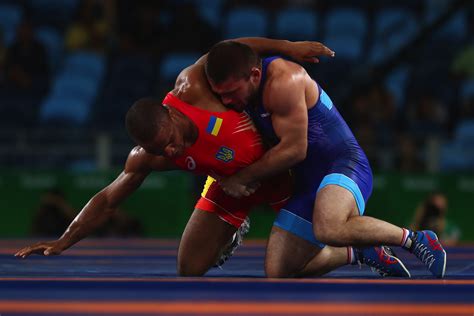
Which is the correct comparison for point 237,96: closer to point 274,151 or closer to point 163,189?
point 274,151

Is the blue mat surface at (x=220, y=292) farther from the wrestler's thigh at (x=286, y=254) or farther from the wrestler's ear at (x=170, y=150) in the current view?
the wrestler's ear at (x=170, y=150)

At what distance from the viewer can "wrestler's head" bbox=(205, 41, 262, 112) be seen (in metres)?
4.55

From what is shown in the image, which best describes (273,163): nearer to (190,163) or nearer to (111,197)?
(190,163)

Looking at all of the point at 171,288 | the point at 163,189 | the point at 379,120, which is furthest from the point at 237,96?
the point at 379,120

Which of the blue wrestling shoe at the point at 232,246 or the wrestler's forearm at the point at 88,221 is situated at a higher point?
the wrestler's forearm at the point at 88,221

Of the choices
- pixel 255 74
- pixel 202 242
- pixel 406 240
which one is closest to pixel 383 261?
pixel 406 240

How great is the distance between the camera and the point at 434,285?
4.28 meters

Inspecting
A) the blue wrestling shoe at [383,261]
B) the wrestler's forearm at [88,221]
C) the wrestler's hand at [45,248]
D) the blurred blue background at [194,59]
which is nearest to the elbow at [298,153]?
the blue wrestling shoe at [383,261]

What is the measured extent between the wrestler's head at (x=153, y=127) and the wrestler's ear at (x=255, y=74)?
387mm

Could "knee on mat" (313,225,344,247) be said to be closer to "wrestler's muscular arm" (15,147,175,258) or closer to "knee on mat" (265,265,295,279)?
"knee on mat" (265,265,295,279)

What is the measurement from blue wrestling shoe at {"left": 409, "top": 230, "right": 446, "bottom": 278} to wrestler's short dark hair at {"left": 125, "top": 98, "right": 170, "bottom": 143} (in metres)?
1.25

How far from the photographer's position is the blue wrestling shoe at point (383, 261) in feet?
16.6

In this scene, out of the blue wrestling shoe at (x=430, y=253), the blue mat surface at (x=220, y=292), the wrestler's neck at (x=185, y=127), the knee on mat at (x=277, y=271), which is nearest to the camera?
the blue mat surface at (x=220, y=292)

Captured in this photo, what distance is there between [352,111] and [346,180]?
6028mm
